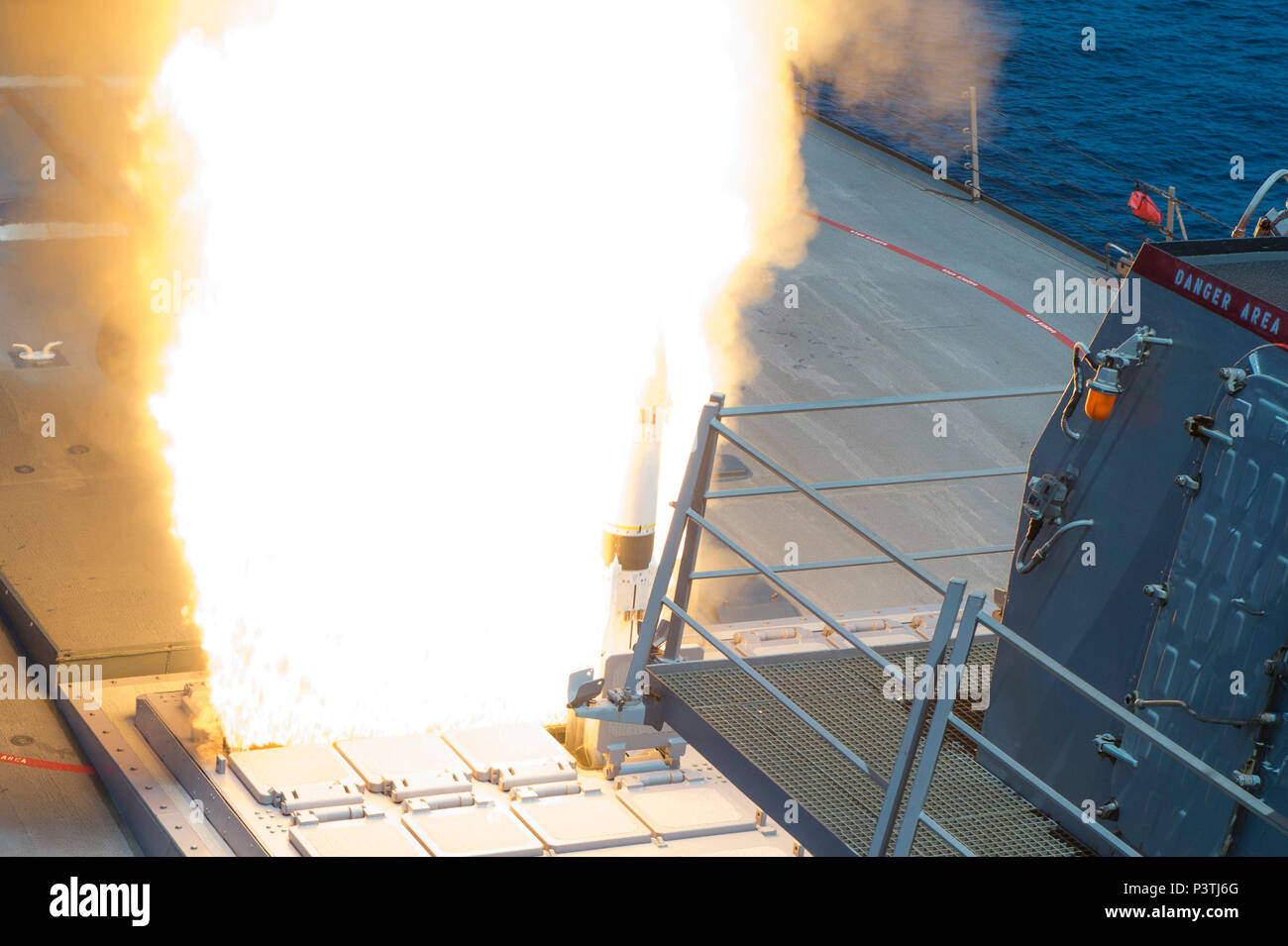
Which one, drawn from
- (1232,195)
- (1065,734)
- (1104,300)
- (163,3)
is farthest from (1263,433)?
(1232,195)

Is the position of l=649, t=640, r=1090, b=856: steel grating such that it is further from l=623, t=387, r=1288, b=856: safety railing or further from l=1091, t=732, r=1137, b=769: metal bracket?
l=1091, t=732, r=1137, b=769: metal bracket

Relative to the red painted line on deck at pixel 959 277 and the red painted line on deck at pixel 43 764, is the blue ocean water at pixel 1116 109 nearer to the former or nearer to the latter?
the red painted line on deck at pixel 959 277

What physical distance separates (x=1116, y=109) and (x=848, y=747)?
3242cm

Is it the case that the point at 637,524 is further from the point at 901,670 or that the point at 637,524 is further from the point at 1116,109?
the point at 1116,109

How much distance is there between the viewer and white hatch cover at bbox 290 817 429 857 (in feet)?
28.7

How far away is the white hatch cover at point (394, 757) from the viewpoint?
9391 mm

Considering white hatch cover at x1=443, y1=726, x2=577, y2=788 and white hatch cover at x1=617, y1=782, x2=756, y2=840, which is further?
white hatch cover at x1=443, y1=726, x2=577, y2=788

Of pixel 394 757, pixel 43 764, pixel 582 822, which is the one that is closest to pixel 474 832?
pixel 582 822

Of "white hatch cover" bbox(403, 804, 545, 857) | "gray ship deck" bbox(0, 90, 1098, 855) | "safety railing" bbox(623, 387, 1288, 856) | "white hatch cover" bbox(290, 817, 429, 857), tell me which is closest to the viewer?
"safety railing" bbox(623, 387, 1288, 856)

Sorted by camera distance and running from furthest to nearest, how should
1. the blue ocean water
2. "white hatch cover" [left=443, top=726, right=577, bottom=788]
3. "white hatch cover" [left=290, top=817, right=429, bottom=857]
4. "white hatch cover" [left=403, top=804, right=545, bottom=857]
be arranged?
the blue ocean water → "white hatch cover" [left=443, top=726, right=577, bottom=788] → "white hatch cover" [left=403, top=804, right=545, bottom=857] → "white hatch cover" [left=290, top=817, right=429, bottom=857]

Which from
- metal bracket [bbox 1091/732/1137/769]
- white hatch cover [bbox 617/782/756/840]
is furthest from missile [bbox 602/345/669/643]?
metal bracket [bbox 1091/732/1137/769]

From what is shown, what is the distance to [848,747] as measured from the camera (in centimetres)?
722

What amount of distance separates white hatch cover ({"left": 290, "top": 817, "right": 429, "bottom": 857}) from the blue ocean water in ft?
66.4

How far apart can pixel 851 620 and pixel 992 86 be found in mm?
31386
